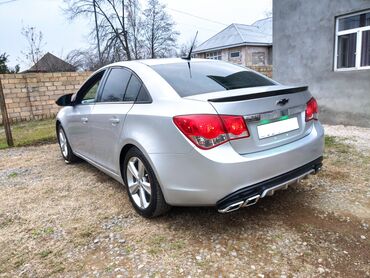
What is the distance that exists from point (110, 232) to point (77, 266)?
511 mm

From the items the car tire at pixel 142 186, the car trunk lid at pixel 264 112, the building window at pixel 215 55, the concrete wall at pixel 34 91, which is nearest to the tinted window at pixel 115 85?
the car tire at pixel 142 186

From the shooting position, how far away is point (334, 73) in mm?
7762

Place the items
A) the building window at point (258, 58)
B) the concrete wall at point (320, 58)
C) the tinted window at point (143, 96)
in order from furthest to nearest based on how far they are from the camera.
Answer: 1. the building window at point (258, 58)
2. the concrete wall at point (320, 58)
3. the tinted window at point (143, 96)

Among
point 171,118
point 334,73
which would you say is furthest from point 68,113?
point 334,73

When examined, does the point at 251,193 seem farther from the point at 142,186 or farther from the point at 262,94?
the point at 142,186

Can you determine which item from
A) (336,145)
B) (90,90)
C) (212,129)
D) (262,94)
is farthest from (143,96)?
(336,145)

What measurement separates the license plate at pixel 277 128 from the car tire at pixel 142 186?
38.7 inches

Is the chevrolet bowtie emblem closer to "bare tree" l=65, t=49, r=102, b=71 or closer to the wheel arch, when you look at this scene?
the wheel arch

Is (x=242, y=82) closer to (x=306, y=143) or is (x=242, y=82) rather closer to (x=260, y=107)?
(x=260, y=107)

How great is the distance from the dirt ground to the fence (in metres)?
7.72

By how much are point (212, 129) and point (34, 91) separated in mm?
10368

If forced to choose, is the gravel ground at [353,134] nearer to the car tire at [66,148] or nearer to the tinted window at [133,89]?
the tinted window at [133,89]

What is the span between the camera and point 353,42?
7.43 meters

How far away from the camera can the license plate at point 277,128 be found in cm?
254
